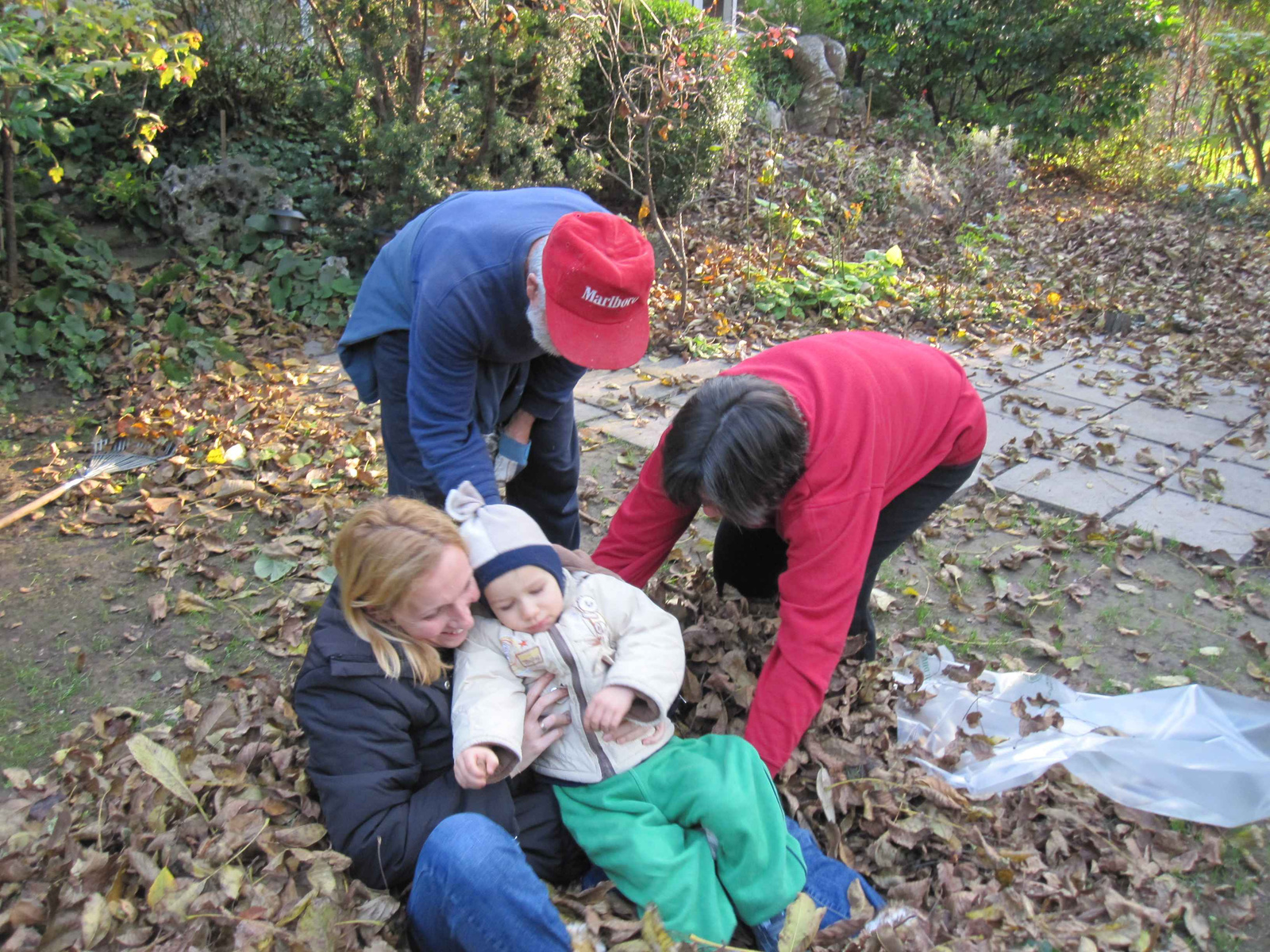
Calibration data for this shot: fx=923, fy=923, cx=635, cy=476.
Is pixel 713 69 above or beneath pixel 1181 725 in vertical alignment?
above

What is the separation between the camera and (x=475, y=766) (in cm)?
196

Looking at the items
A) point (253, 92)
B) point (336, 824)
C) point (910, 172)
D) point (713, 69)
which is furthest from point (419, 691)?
point (910, 172)

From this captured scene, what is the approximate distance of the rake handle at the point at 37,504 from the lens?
370 centimetres

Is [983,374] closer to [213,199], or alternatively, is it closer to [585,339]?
[585,339]

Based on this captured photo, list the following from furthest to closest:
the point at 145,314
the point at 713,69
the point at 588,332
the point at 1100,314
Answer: the point at 1100,314 < the point at 713,69 < the point at 145,314 < the point at 588,332

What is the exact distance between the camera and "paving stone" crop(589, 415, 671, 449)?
4723mm

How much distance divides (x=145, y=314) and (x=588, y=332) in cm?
432

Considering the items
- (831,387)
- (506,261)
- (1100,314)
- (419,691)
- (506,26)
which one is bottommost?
(1100,314)

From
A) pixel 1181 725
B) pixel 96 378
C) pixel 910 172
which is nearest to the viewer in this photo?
pixel 1181 725

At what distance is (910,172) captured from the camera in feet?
26.9

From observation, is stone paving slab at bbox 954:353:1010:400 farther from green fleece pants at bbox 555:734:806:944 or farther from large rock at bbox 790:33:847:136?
large rock at bbox 790:33:847:136

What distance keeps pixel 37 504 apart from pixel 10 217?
85.9 inches

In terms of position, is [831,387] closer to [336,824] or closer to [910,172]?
[336,824]

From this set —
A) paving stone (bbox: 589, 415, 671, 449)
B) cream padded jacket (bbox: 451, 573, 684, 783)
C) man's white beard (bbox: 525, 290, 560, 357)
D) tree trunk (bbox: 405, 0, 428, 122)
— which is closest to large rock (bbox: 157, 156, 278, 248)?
tree trunk (bbox: 405, 0, 428, 122)
